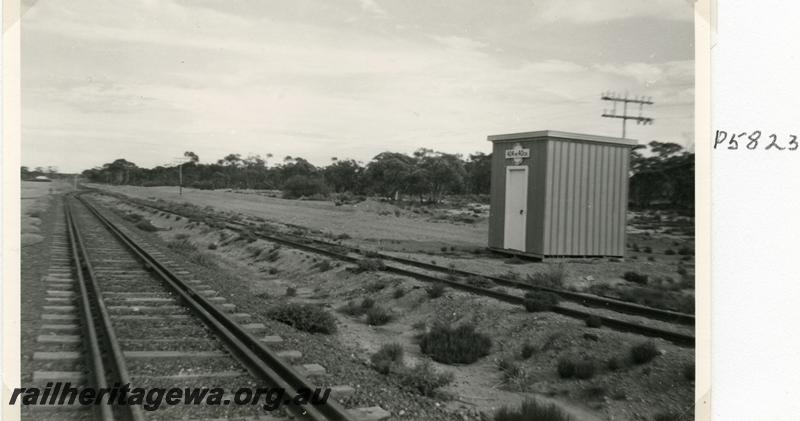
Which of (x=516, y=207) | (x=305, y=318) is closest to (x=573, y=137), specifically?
(x=516, y=207)

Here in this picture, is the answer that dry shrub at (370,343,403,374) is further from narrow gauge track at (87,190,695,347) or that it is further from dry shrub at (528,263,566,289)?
dry shrub at (528,263,566,289)

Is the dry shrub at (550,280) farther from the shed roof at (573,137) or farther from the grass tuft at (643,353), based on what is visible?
the grass tuft at (643,353)

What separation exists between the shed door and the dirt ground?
0.70 meters

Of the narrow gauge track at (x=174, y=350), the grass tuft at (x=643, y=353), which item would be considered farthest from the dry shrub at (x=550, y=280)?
the narrow gauge track at (x=174, y=350)

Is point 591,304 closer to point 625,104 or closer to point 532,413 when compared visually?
point 625,104

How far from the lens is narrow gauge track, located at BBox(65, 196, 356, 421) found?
4348mm

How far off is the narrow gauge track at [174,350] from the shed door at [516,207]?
767cm

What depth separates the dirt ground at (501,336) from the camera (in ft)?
17.0

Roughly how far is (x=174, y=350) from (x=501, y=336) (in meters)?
3.75

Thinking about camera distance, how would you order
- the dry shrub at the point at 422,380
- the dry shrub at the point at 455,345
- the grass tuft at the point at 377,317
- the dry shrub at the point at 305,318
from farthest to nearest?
the grass tuft at the point at 377,317, the dry shrub at the point at 305,318, the dry shrub at the point at 455,345, the dry shrub at the point at 422,380

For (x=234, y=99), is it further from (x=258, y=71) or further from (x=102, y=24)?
(x=102, y=24)
